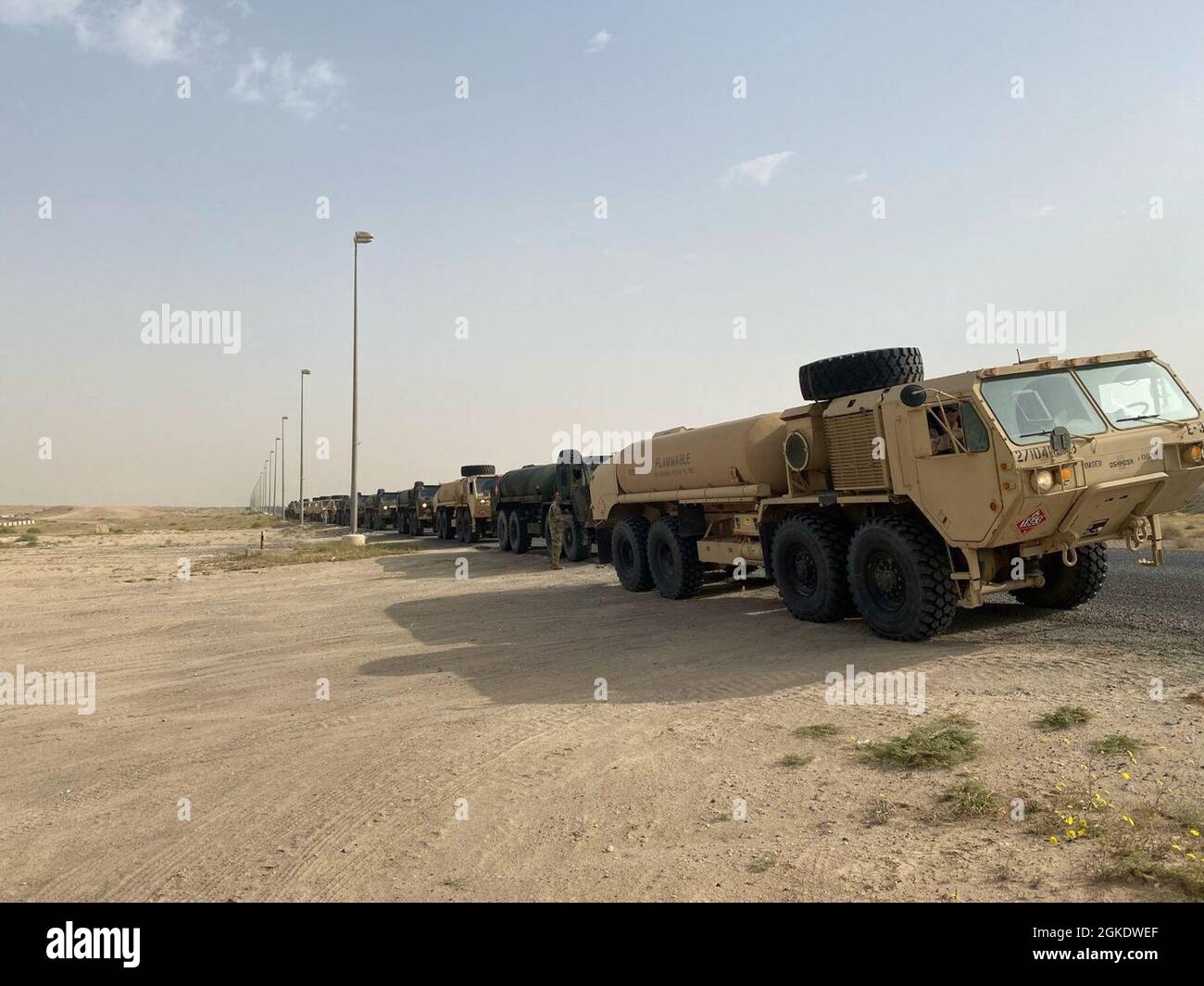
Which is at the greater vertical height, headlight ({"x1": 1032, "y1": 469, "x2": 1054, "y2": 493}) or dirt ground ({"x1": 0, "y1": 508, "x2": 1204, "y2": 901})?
headlight ({"x1": 1032, "y1": 469, "x2": 1054, "y2": 493})

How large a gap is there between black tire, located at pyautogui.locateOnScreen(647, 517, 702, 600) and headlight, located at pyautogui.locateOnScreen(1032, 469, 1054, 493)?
20.7 feet

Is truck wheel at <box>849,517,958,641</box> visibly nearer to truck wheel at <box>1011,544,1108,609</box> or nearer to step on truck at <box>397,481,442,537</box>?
truck wheel at <box>1011,544,1108,609</box>

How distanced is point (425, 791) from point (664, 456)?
9.12m

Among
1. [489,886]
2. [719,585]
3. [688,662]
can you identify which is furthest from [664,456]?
[489,886]

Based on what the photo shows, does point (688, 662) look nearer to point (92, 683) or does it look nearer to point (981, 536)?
point (981, 536)

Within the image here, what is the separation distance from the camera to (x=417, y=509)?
36500 mm

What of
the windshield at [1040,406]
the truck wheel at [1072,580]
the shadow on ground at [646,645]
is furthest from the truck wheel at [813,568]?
the windshield at [1040,406]

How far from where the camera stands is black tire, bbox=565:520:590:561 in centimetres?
2053

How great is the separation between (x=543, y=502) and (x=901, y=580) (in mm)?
15031

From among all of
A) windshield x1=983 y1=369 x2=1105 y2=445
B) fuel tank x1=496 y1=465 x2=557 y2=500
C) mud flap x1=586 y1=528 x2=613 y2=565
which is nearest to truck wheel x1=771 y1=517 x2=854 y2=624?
windshield x1=983 y1=369 x2=1105 y2=445

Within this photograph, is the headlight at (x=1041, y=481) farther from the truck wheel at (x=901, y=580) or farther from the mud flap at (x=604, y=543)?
the mud flap at (x=604, y=543)

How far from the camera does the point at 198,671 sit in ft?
29.2

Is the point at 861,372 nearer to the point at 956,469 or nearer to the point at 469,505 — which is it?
the point at 956,469
